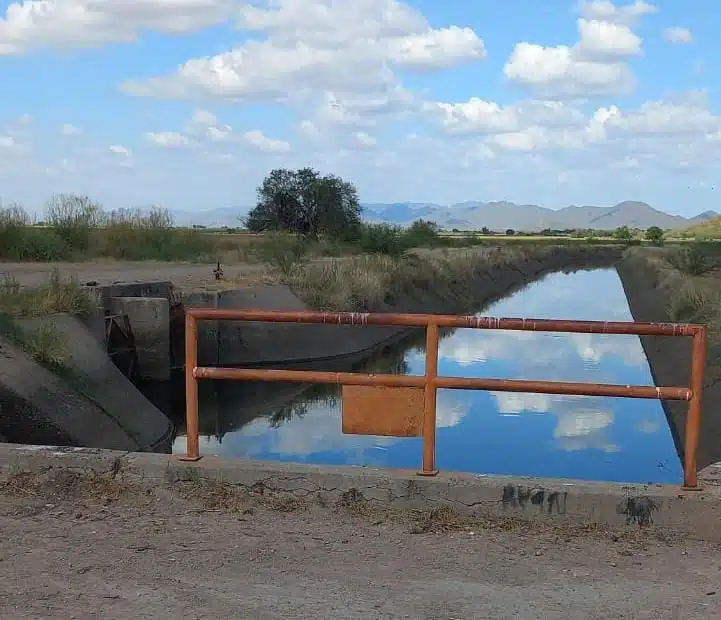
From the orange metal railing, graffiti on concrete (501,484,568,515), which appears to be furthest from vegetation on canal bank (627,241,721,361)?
graffiti on concrete (501,484,568,515)

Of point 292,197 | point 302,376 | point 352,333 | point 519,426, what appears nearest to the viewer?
point 302,376

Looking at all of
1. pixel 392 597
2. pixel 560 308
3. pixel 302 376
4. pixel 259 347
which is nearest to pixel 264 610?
pixel 392 597

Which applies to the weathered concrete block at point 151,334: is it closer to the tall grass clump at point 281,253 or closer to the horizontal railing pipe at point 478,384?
the tall grass clump at point 281,253

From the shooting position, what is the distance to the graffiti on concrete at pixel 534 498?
6.52 metres

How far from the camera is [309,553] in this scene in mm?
5867

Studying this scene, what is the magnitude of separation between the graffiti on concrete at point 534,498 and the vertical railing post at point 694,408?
87 cm

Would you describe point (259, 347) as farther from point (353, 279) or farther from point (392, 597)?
point (392, 597)

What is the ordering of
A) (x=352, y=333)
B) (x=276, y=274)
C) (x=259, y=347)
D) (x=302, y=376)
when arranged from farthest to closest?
Result: (x=276, y=274), (x=352, y=333), (x=259, y=347), (x=302, y=376)

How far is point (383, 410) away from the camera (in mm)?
6824

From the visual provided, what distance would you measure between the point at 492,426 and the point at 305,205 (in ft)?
174

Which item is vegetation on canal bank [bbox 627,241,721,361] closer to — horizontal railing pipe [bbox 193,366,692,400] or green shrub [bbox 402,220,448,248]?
horizontal railing pipe [bbox 193,366,692,400]

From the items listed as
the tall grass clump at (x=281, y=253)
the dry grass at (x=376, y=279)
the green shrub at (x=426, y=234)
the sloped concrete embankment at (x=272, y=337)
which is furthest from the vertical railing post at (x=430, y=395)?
the green shrub at (x=426, y=234)

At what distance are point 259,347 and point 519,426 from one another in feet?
28.7

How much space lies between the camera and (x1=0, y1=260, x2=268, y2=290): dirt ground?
26125mm
